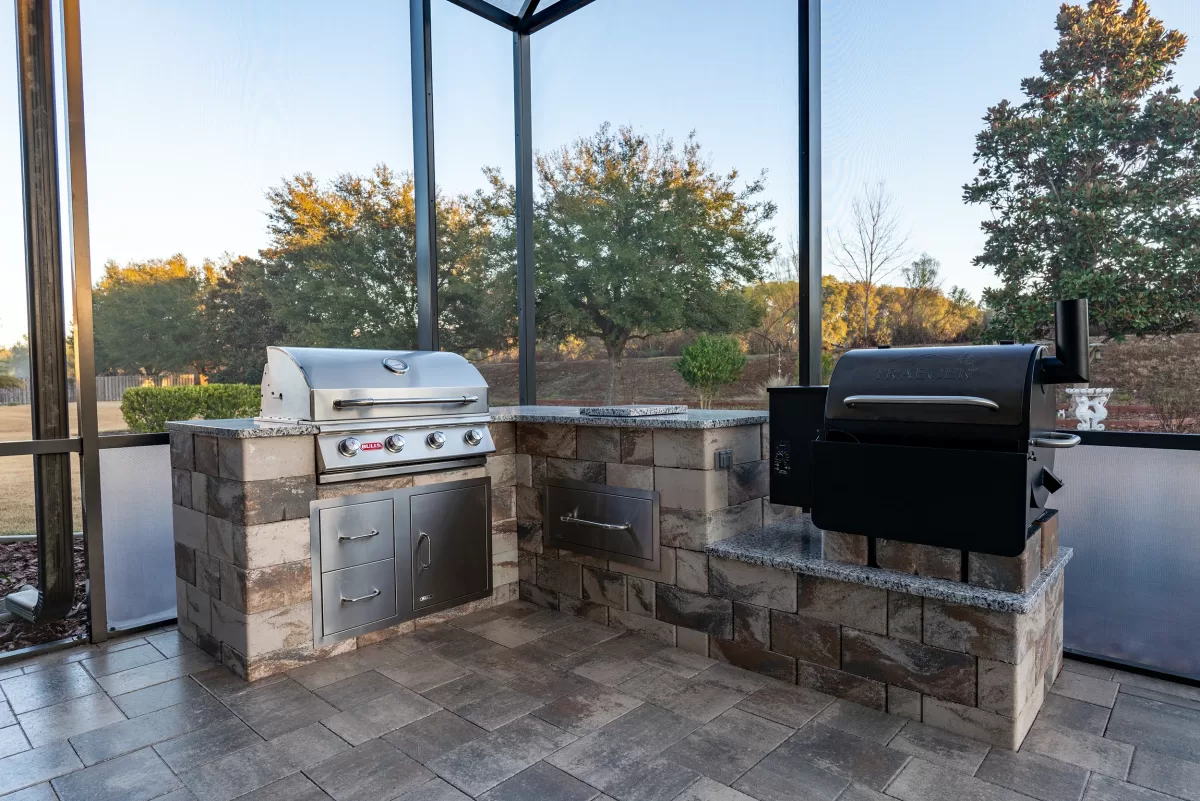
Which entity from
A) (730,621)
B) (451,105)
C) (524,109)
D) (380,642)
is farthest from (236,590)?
(451,105)

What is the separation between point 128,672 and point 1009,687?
3.10 meters

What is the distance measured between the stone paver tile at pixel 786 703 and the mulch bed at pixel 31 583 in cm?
286

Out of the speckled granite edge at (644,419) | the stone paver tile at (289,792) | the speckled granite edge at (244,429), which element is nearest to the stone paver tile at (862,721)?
the speckled granite edge at (644,419)

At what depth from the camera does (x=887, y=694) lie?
2215mm

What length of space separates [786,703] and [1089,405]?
178 centimetres

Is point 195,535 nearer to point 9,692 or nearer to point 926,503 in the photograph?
point 9,692

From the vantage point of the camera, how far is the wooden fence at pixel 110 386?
2.90 m

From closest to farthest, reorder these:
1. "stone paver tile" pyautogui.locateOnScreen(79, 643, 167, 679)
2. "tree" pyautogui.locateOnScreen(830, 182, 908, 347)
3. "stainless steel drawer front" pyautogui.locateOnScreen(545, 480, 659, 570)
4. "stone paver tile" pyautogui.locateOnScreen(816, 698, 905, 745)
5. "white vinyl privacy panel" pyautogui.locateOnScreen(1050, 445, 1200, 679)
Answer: "stone paver tile" pyautogui.locateOnScreen(816, 698, 905, 745), "white vinyl privacy panel" pyautogui.locateOnScreen(1050, 445, 1200, 679), "stone paver tile" pyautogui.locateOnScreen(79, 643, 167, 679), "stainless steel drawer front" pyautogui.locateOnScreen(545, 480, 659, 570), "tree" pyautogui.locateOnScreen(830, 182, 908, 347)

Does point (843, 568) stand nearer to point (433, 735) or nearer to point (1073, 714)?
point (1073, 714)

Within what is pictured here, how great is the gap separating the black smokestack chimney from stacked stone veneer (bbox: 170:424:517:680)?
8.19 ft

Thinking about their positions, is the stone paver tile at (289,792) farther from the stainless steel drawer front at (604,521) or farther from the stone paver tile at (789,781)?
the stainless steel drawer front at (604,521)

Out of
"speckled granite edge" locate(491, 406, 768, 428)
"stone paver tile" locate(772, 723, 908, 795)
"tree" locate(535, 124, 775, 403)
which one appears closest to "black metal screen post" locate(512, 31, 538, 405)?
"speckled granite edge" locate(491, 406, 768, 428)

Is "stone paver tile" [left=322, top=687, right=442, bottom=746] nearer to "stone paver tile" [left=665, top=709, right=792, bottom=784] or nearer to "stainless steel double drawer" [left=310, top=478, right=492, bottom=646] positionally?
"stainless steel double drawer" [left=310, top=478, right=492, bottom=646]

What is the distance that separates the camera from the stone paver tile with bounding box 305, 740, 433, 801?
180 cm
